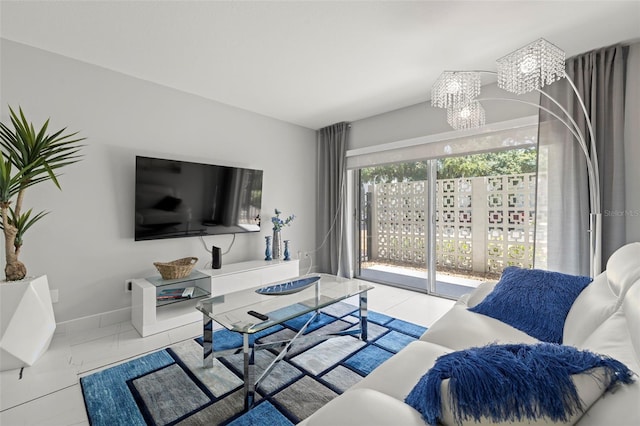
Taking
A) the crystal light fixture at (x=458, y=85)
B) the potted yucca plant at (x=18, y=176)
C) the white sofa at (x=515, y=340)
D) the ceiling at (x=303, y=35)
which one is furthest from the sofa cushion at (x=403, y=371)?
the potted yucca plant at (x=18, y=176)

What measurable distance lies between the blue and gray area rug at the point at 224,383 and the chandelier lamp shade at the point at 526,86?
162 centimetres

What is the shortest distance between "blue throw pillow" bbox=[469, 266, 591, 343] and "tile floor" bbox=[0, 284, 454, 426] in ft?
3.50

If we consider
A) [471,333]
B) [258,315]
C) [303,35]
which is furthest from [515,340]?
[303,35]

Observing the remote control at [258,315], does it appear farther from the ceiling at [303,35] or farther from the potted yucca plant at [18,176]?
the ceiling at [303,35]

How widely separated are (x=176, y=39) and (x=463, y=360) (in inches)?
104

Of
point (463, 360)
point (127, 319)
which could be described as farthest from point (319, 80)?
point (127, 319)

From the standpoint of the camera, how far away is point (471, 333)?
1.42m

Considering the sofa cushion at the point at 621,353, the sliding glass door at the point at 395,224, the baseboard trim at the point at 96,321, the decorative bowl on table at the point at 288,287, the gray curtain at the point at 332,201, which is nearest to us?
the sofa cushion at the point at 621,353

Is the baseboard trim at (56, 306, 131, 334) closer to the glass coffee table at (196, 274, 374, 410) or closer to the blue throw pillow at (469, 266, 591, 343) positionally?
the glass coffee table at (196, 274, 374, 410)

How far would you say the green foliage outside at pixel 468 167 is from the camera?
10.2 feet

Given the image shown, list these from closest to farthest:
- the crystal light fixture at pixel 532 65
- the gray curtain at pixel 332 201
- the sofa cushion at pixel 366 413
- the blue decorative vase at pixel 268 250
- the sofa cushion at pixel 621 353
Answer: the sofa cushion at pixel 621 353
the sofa cushion at pixel 366 413
the crystal light fixture at pixel 532 65
the blue decorative vase at pixel 268 250
the gray curtain at pixel 332 201

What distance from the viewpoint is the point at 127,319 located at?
2.70 metres

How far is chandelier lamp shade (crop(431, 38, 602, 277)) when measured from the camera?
162 centimetres

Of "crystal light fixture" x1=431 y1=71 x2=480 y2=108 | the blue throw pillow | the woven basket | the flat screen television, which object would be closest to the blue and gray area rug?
the woven basket
